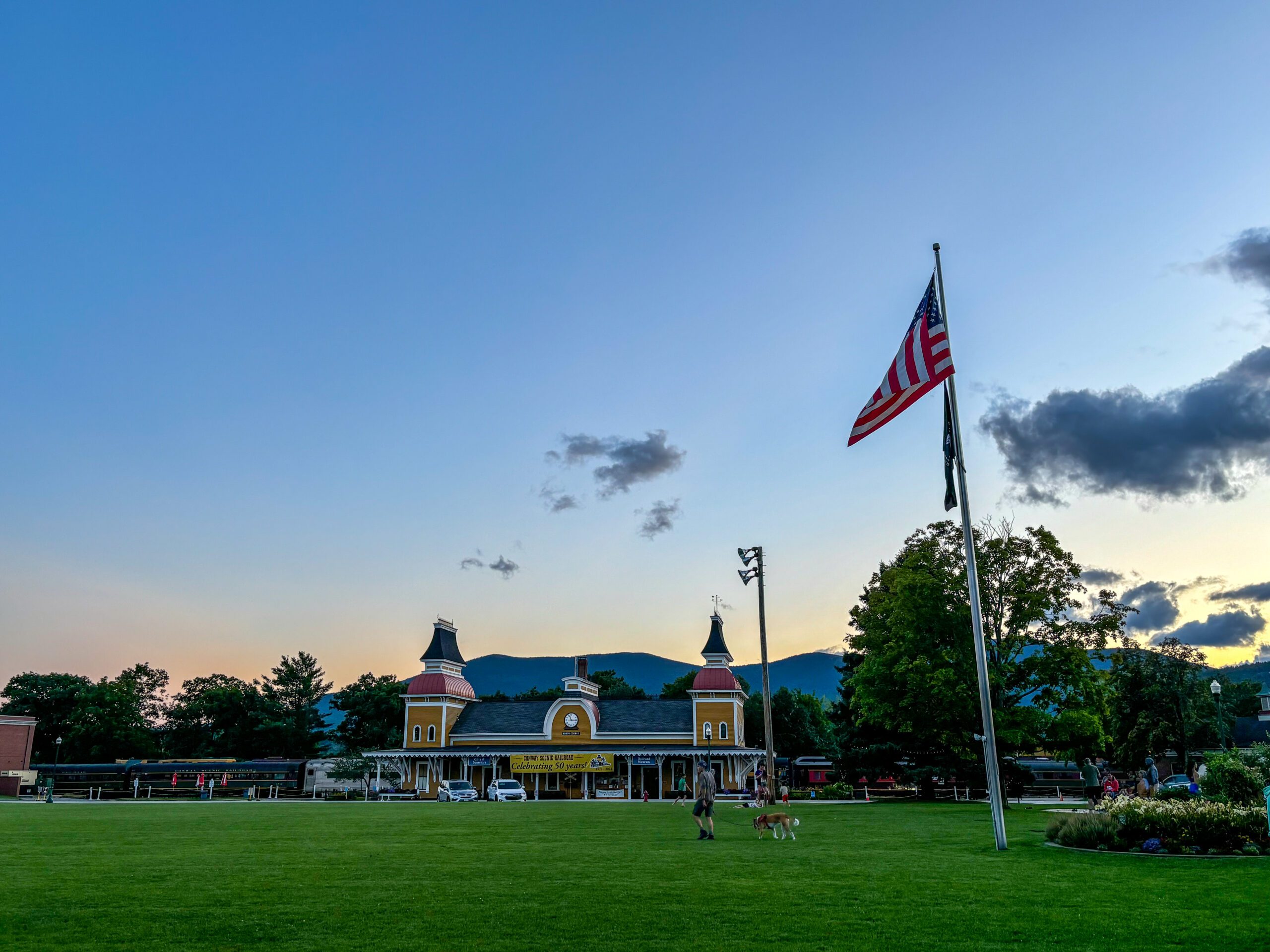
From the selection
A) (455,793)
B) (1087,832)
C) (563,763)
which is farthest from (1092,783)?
(563,763)

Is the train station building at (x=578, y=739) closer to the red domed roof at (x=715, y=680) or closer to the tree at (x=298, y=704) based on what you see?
the red domed roof at (x=715, y=680)

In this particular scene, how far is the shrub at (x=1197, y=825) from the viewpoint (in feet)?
48.0

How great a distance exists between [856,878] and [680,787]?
173ft

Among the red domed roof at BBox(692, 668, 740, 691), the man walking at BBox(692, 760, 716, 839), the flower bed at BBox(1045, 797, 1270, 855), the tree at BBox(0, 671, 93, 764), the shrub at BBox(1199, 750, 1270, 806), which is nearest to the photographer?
the flower bed at BBox(1045, 797, 1270, 855)

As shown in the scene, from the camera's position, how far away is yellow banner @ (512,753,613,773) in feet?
208

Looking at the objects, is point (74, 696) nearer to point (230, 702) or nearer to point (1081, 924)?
point (230, 702)

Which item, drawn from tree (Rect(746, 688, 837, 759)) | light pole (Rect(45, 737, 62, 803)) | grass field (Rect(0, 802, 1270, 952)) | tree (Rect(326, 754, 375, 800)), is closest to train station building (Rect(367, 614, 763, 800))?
tree (Rect(326, 754, 375, 800))

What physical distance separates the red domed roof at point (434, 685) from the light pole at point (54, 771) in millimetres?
23320

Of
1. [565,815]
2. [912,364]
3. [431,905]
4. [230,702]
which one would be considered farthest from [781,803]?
[230,702]

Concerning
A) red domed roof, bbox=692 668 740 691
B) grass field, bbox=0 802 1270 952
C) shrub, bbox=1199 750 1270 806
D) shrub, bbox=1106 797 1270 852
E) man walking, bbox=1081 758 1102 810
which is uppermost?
red domed roof, bbox=692 668 740 691

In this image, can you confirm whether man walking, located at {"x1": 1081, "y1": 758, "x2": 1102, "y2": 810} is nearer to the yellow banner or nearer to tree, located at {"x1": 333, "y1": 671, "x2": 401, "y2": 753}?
the yellow banner

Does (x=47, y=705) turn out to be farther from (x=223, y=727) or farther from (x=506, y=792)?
(x=506, y=792)

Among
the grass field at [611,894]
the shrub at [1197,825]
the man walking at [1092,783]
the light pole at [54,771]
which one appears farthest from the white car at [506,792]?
the shrub at [1197,825]

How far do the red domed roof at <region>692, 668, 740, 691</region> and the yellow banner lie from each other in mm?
8112
